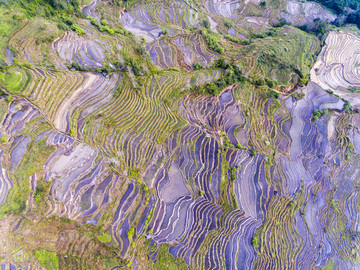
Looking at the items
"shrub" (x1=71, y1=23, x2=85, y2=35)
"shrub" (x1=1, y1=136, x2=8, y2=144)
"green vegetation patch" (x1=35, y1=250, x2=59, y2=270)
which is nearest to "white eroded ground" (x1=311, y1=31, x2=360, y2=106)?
"shrub" (x1=71, y1=23, x2=85, y2=35)

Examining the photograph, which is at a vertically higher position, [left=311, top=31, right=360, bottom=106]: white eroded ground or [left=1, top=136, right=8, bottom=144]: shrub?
[left=311, top=31, right=360, bottom=106]: white eroded ground

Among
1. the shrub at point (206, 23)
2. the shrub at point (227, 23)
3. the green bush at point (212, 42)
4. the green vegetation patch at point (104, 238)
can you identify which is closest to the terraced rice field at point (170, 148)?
the green vegetation patch at point (104, 238)

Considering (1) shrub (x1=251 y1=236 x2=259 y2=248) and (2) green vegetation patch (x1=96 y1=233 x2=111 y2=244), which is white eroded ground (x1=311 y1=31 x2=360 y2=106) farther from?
(2) green vegetation patch (x1=96 y1=233 x2=111 y2=244)

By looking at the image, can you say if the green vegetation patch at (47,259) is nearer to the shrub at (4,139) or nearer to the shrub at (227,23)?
the shrub at (4,139)

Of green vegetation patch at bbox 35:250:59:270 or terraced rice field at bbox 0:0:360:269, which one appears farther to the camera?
terraced rice field at bbox 0:0:360:269

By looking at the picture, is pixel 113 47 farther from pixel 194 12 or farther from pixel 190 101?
pixel 194 12

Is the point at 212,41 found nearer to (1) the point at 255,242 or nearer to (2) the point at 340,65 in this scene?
(2) the point at 340,65

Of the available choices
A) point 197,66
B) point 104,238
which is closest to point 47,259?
point 104,238

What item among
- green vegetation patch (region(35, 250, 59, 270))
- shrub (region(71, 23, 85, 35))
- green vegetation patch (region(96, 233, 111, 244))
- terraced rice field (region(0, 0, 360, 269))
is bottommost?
green vegetation patch (region(35, 250, 59, 270))

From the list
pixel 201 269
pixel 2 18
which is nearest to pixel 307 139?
pixel 201 269
